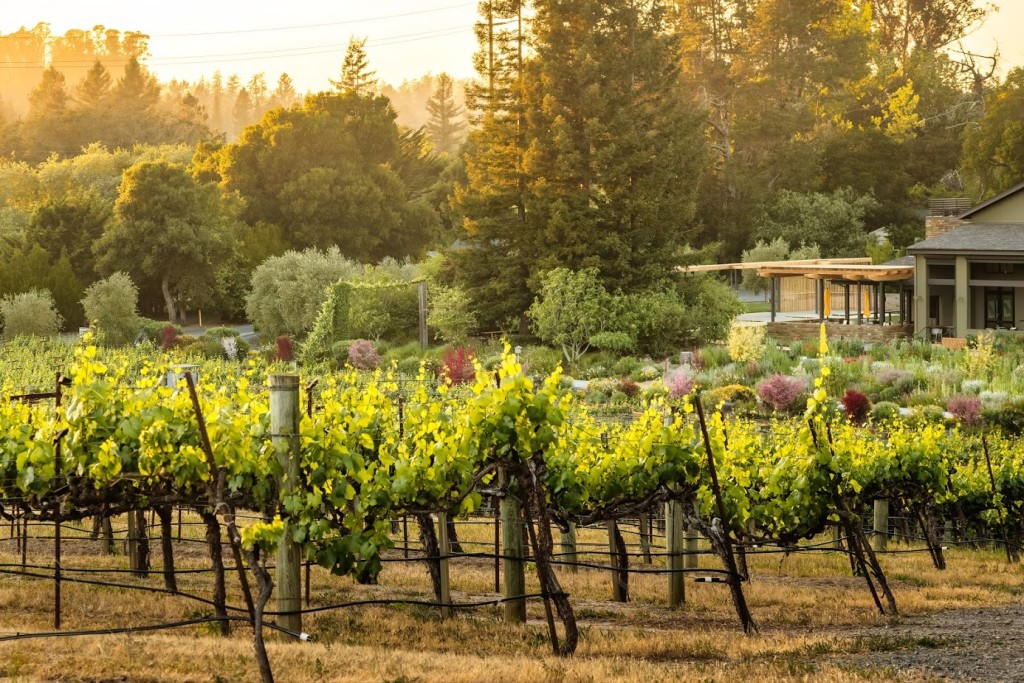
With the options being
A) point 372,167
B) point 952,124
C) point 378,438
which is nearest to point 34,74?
point 372,167

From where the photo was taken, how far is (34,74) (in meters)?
183

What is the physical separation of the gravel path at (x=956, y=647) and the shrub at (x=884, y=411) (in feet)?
44.4

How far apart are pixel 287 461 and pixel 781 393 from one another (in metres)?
19.4

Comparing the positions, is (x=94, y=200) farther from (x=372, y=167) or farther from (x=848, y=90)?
(x=848, y=90)

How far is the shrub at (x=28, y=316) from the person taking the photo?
4070 cm

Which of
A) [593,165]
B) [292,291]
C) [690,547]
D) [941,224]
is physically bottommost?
[690,547]

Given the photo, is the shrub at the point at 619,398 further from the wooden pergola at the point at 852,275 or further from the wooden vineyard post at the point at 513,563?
the wooden vineyard post at the point at 513,563

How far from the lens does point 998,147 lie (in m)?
58.9

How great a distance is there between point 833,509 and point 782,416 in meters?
14.5

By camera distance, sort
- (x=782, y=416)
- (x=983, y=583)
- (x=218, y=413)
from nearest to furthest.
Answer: (x=218, y=413)
(x=983, y=583)
(x=782, y=416)

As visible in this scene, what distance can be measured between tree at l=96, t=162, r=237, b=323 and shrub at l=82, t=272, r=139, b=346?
5425mm

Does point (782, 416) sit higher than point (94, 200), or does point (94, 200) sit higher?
Result: point (94, 200)

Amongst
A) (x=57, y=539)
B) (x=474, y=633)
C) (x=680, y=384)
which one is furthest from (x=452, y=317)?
(x=474, y=633)

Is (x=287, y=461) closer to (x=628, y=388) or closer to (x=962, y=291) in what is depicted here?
(x=628, y=388)
